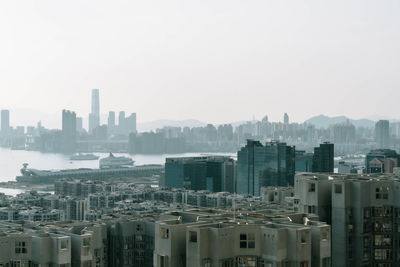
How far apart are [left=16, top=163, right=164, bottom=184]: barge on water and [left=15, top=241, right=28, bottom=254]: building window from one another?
197ft

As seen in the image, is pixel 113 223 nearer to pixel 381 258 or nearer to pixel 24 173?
pixel 381 258

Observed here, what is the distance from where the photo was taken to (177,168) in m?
53.5

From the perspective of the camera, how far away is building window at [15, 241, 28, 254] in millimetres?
11945

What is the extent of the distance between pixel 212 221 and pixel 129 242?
351 inches

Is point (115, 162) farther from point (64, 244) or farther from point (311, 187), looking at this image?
point (64, 244)

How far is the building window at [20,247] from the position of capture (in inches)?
470

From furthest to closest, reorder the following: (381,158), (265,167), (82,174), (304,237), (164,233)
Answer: (82,174) < (381,158) < (265,167) < (164,233) < (304,237)

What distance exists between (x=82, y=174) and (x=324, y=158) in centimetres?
2971

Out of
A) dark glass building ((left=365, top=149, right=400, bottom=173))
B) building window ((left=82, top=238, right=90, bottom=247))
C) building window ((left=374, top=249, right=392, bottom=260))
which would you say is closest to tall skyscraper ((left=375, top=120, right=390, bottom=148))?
dark glass building ((left=365, top=149, right=400, bottom=173))

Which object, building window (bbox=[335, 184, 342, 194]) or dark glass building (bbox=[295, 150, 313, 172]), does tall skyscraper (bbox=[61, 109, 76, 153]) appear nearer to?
dark glass building (bbox=[295, 150, 313, 172])

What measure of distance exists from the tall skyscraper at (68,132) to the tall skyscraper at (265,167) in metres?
99.2

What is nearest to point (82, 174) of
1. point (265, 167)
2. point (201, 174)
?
point (201, 174)

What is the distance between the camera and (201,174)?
53.1 metres

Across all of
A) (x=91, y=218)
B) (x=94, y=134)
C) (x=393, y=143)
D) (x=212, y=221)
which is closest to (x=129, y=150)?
(x=94, y=134)
